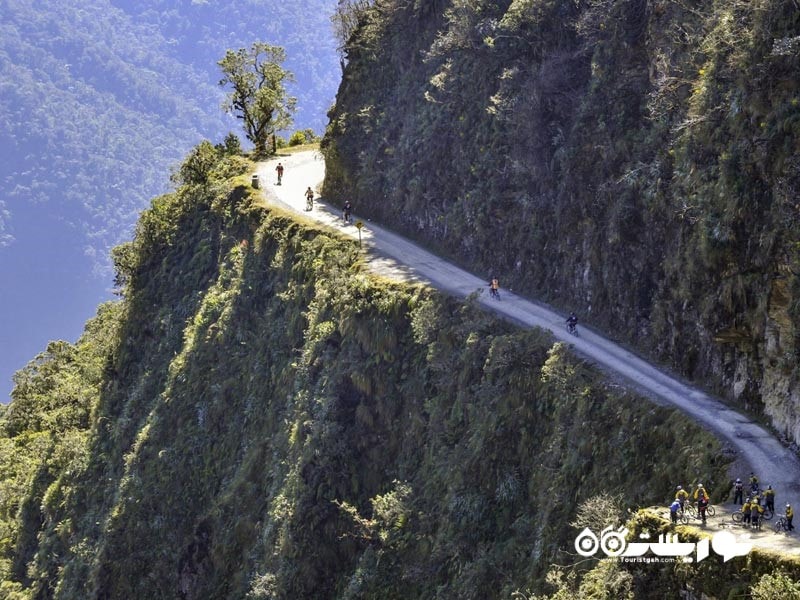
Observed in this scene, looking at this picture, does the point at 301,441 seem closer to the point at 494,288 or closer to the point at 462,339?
the point at 462,339

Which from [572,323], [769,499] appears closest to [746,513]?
[769,499]

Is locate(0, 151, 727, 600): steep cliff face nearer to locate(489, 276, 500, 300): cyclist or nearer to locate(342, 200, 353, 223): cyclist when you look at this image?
locate(489, 276, 500, 300): cyclist

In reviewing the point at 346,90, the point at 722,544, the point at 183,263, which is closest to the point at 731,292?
the point at 722,544

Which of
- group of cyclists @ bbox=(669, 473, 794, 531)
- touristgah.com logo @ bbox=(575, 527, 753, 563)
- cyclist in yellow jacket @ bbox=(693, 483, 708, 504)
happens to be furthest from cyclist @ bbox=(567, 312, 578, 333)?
cyclist in yellow jacket @ bbox=(693, 483, 708, 504)

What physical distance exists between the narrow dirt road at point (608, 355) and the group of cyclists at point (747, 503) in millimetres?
311

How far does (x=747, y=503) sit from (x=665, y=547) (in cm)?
204

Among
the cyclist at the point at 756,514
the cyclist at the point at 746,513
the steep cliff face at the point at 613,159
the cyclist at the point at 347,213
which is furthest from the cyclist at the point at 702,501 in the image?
the cyclist at the point at 347,213

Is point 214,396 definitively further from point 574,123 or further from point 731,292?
point 731,292

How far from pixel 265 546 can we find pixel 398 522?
26.7ft

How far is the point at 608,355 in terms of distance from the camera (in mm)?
33500

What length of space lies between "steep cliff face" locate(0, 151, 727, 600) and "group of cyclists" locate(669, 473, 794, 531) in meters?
0.93

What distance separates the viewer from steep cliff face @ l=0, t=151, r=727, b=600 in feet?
100

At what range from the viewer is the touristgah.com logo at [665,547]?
21953 mm

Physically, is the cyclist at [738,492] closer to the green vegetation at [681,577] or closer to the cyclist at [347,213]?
the green vegetation at [681,577]
